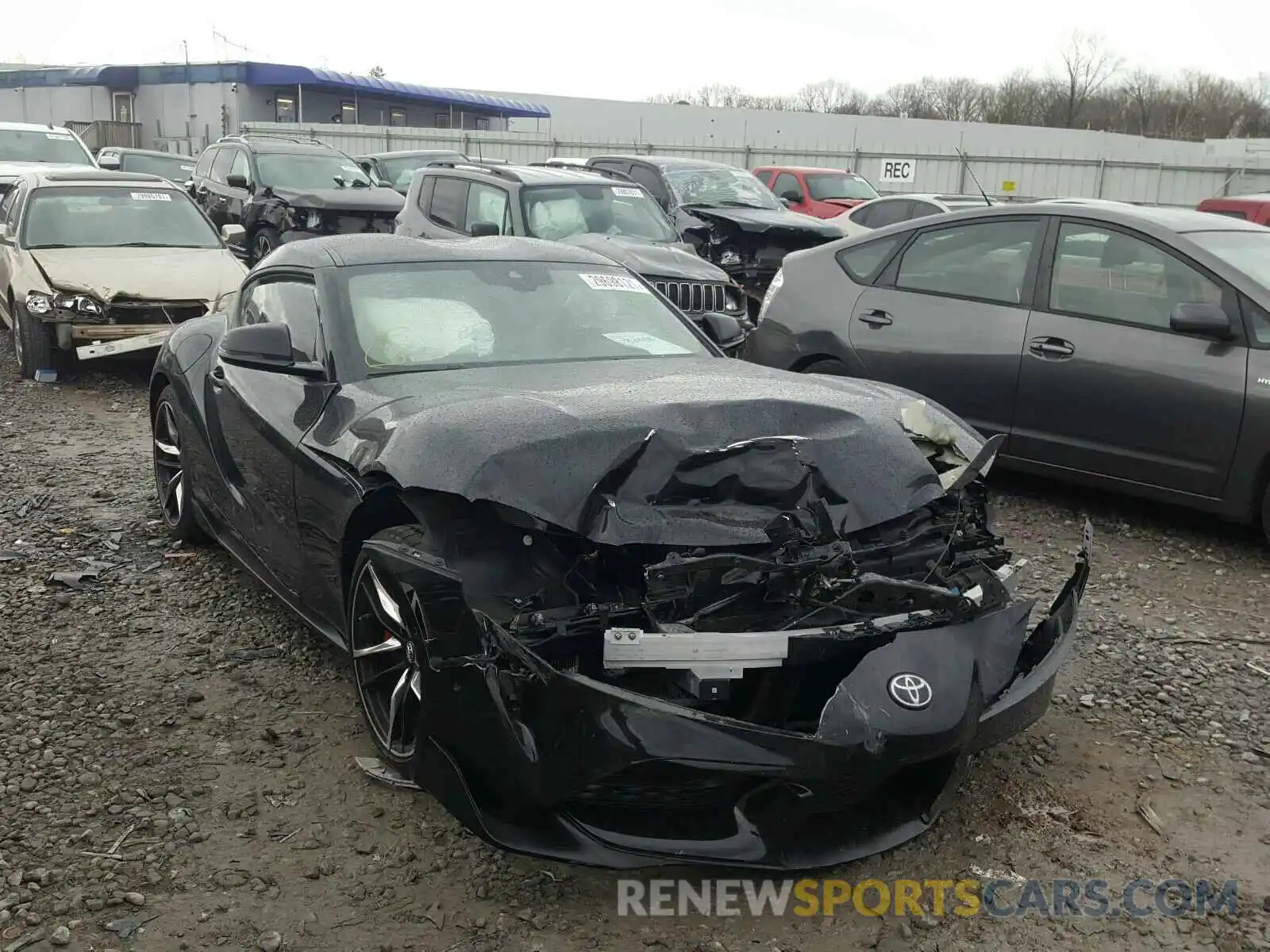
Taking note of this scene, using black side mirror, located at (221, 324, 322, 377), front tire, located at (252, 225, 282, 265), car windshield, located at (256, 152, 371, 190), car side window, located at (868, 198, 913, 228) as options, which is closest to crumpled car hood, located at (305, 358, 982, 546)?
black side mirror, located at (221, 324, 322, 377)

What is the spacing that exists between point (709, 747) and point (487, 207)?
371 inches

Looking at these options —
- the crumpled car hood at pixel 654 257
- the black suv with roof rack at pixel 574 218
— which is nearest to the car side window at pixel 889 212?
the black suv with roof rack at pixel 574 218

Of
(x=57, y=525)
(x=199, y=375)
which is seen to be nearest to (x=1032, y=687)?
(x=199, y=375)

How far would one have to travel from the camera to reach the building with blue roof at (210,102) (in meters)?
40.0

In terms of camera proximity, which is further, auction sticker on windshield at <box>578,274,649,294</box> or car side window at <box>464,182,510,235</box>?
car side window at <box>464,182,510,235</box>

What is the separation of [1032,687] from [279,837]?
210 cm

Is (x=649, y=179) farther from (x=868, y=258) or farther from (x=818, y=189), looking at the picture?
(x=868, y=258)

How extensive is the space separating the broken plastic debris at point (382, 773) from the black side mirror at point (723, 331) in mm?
2392

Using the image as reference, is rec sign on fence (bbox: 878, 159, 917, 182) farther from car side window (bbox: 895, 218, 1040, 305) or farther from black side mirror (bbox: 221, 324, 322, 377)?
black side mirror (bbox: 221, 324, 322, 377)

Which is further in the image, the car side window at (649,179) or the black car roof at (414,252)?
the car side window at (649,179)

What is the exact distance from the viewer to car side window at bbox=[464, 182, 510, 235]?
11.3 meters

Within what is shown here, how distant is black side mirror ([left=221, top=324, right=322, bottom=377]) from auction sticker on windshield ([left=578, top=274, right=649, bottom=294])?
1.27m

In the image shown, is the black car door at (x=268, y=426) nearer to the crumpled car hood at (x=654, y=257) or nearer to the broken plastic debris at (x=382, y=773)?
the broken plastic debris at (x=382, y=773)

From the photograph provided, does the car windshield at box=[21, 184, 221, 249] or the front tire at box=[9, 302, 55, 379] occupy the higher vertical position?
the car windshield at box=[21, 184, 221, 249]
